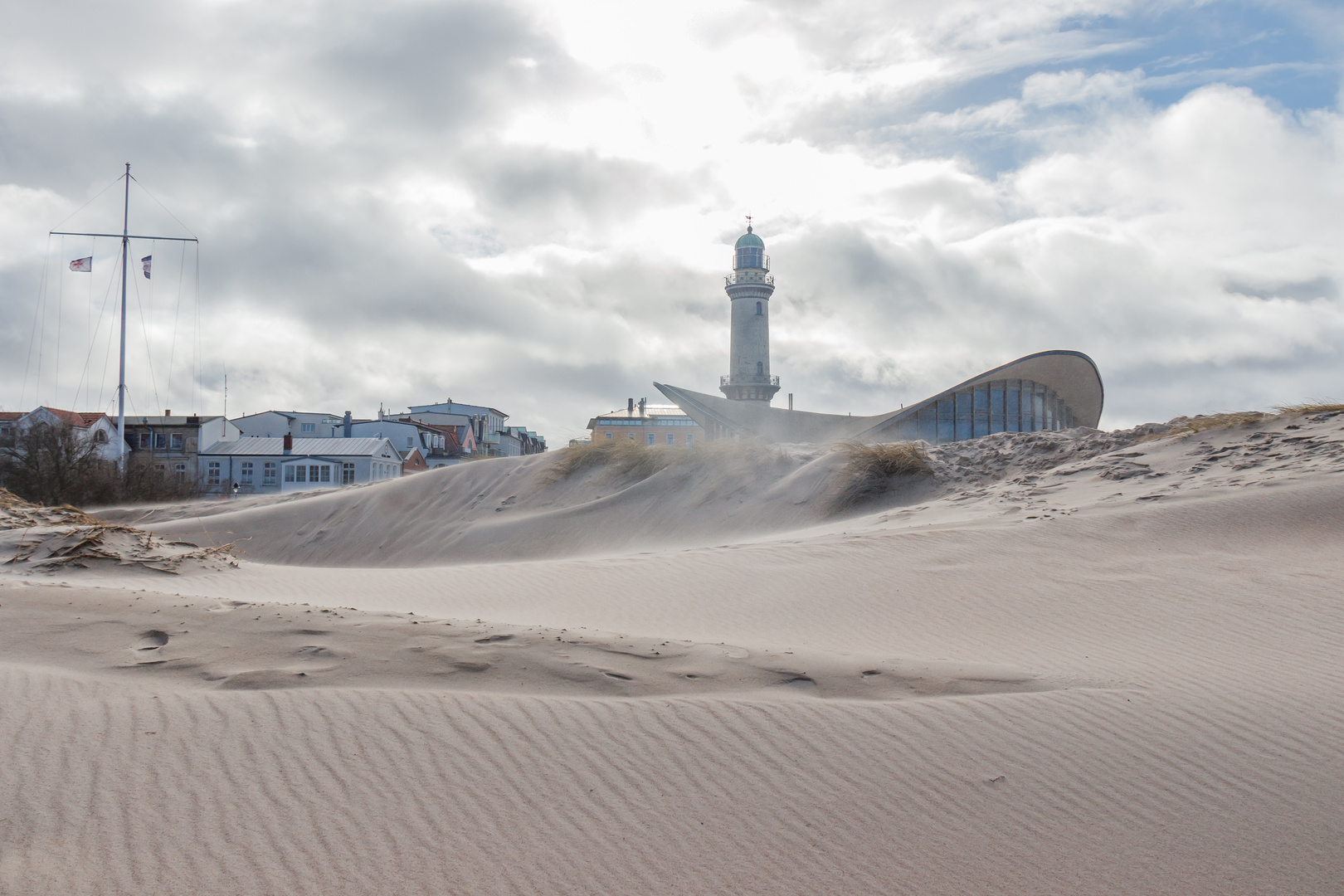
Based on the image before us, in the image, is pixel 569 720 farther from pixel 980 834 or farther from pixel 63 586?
pixel 63 586

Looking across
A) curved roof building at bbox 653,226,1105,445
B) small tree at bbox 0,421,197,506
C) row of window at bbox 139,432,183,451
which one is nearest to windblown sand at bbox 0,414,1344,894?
curved roof building at bbox 653,226,1105,445

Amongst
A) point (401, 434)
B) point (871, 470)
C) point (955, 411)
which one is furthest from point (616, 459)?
point (401, 434)

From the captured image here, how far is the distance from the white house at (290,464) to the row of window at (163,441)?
A: 5.54 feet

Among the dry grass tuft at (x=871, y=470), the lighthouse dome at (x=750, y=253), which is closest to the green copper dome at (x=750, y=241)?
the lighthouse dome at (x=750, y=253)

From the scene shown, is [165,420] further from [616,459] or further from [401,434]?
[616,459]

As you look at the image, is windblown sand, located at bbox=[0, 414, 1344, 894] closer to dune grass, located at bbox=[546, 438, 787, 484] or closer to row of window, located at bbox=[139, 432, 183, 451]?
dune grass, located at bbox=[546, 438, 787, 484]

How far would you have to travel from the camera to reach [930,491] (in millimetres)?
14328

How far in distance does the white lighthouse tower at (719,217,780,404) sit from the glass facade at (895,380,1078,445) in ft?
77.0

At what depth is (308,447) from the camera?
1692 inches

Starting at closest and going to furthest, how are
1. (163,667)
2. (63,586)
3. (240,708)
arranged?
(240,708)
(163,667)
(63,586)

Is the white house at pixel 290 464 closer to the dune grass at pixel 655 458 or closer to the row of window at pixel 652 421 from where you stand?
the row of window at pixel 652 421

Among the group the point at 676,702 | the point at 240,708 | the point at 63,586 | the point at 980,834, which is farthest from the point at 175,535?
the point at 980,834

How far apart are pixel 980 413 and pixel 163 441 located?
4107 centimetres

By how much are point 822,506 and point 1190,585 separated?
7384mm
